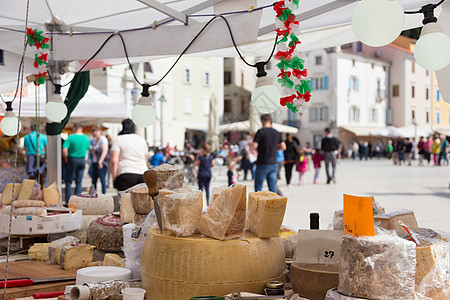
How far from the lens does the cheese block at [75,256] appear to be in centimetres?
356

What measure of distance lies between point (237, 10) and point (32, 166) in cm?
794

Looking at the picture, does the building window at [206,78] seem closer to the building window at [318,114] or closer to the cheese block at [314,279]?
the building window at [318,114]

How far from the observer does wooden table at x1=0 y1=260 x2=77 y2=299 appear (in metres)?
3.02

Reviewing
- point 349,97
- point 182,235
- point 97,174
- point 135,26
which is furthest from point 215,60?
point 182,235

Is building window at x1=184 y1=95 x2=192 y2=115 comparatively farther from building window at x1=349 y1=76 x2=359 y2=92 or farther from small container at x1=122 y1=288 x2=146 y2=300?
small container at x1=122 y1=288 x2=146 y2=300

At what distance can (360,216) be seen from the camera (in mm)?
2062

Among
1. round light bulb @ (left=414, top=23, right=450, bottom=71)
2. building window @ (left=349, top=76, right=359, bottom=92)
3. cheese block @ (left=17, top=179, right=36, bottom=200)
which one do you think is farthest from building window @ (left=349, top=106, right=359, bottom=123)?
round light bulb @ (left=414, top=23, right=450, bottom=71)

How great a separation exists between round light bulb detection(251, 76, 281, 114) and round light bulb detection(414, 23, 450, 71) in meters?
1.13

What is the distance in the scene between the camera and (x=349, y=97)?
5050 cm

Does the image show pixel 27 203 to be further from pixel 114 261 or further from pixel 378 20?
pixel 378 20

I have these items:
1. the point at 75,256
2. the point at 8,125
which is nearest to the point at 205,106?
the point at 8,125

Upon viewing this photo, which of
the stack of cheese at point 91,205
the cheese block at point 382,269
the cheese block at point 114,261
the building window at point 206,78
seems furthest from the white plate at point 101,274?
the building window at point 206,78

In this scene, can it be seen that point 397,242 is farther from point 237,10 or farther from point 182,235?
point 237,10

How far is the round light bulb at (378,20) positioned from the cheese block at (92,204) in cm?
312
